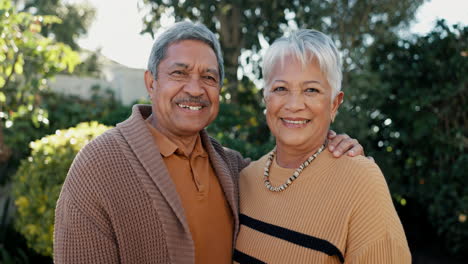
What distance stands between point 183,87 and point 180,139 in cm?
30

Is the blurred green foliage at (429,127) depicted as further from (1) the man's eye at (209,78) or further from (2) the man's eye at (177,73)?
(2) the man's eye at (177,73)

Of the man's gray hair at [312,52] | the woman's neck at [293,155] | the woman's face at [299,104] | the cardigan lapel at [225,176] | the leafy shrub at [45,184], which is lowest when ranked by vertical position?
the leafy shrub at [45,184]

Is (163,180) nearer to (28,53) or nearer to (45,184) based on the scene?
(45,184)

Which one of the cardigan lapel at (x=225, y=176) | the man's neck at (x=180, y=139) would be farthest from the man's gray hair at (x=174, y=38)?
the cardigan lapel at (x=225, y=176)

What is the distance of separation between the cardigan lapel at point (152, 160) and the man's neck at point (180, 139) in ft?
0.61

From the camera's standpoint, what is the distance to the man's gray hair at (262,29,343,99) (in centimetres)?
201

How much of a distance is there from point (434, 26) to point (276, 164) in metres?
4.06

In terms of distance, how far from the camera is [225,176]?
2367 millimetres

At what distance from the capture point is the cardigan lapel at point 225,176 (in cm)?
227

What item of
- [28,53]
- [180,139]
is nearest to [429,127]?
[180,139]

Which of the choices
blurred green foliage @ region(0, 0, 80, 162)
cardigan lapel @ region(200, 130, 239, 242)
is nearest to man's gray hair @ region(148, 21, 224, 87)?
cardigan lapel @ region(200, 130, 239, 242)

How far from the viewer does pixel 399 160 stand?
5.48 metres

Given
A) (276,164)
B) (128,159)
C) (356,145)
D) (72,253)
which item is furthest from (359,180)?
(72,253)

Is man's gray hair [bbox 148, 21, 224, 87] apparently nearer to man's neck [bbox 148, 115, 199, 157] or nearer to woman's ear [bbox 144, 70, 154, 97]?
woman's ear [bbox 144, 70, 154, 97]
